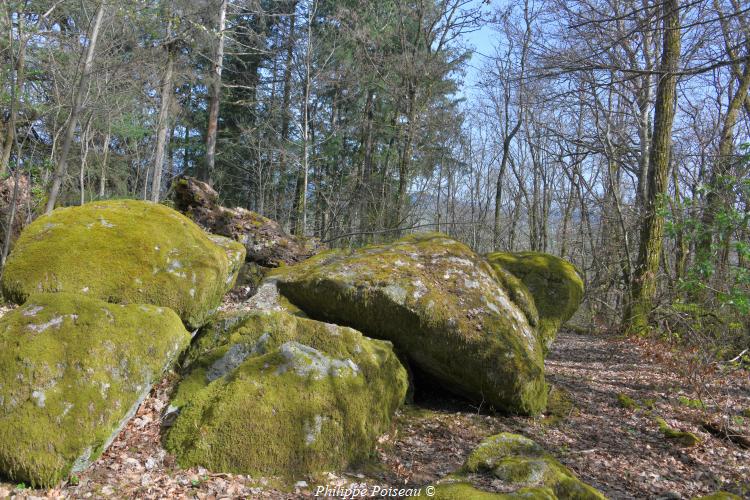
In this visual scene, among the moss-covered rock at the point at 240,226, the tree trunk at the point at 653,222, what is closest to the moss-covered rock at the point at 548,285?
the tree trunk at the point at 653,222

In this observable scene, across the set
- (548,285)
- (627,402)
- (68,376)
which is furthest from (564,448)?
(68,376)

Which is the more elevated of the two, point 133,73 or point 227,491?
point 133,73

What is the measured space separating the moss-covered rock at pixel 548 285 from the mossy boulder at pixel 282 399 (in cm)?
321

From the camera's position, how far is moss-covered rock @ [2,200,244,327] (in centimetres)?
471

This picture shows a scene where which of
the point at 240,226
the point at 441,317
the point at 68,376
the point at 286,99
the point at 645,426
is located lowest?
the point at 645,426

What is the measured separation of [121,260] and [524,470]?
14.3 feet

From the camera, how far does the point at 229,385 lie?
405cm

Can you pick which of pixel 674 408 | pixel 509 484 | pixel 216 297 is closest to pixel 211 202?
pixel 216 297

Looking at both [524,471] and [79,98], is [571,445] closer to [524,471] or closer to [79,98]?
[524,471]

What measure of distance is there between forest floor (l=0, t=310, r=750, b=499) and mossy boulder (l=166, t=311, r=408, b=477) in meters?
0.16

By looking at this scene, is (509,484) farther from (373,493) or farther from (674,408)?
(674,408)

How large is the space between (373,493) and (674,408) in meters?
4.25

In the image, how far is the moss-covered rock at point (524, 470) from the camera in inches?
118

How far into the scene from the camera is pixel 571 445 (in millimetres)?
4836
